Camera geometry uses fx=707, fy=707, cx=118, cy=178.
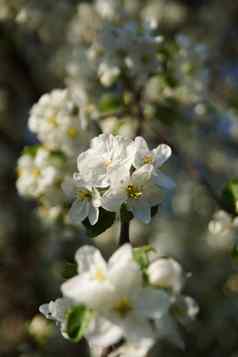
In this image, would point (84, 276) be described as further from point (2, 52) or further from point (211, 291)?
point (211, 291)

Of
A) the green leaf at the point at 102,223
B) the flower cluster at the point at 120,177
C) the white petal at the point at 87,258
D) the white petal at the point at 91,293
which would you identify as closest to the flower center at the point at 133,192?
the flower cluster at the point at 120,177

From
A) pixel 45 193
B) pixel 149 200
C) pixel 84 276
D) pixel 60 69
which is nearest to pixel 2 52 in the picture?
pixel 60 69

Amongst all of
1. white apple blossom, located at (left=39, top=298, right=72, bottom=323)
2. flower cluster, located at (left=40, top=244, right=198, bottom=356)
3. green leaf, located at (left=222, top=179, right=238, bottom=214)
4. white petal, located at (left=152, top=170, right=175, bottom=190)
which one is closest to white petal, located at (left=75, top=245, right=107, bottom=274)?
flower cluster, located at (left=40, top=244, right=198, bottom=356)

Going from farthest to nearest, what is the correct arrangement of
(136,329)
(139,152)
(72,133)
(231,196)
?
(72,133)
(231,196)
(139,152)
(136,329)

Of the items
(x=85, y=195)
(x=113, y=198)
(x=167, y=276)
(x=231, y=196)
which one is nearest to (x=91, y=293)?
(x=167, y=276)

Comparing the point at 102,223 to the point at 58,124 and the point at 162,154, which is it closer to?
the point at 162,154

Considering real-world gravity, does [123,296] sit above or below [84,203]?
below

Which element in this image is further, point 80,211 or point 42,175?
point 42,175
